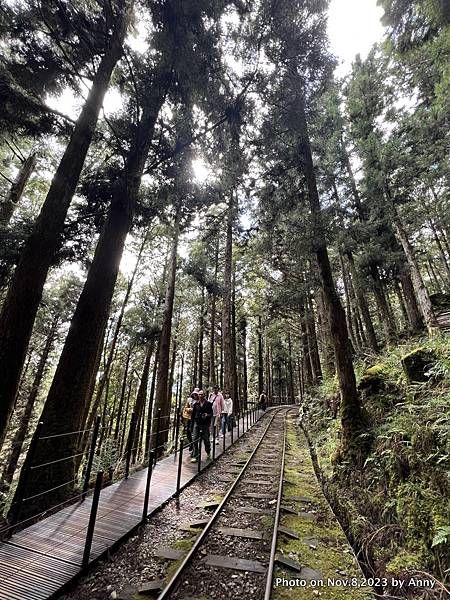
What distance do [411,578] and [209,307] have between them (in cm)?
1824

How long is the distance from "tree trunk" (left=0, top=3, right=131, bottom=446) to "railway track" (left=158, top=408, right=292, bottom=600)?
3708 mm

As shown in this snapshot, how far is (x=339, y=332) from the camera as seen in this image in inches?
301

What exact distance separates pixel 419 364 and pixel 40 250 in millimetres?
8028

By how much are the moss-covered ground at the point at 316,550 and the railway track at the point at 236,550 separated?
20 cm

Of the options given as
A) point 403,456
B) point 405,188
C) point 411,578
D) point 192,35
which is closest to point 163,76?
point 192,35

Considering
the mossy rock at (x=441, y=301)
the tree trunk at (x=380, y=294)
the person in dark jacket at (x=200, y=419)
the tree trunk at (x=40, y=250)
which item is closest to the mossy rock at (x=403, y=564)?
the person in dark jacket at (x=200, y=419)

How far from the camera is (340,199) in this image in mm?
15320

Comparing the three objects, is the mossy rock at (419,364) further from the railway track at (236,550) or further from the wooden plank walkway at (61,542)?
the wooden plank walkway at (61,542)

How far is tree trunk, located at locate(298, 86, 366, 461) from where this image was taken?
21.5 feet

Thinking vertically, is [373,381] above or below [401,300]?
below

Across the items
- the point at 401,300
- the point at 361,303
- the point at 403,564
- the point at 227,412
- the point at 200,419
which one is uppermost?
the point at 401,300

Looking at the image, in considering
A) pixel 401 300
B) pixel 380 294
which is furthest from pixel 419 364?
pixel 401 300

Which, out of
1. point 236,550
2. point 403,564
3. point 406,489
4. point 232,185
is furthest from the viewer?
point 232,185

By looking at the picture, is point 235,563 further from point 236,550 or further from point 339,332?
point 339,332
